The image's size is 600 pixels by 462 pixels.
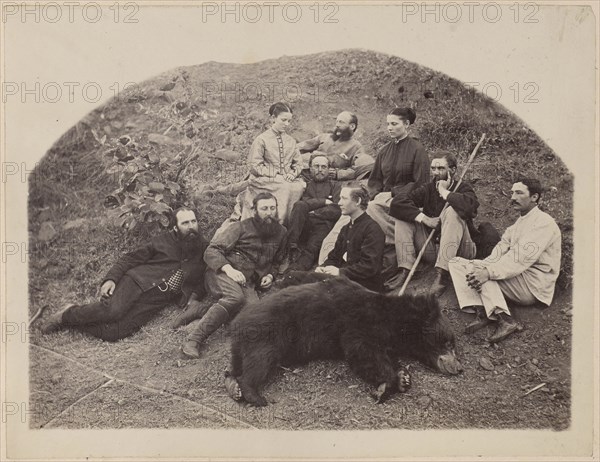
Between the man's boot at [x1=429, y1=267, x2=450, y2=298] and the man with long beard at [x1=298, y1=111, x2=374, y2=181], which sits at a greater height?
the man with long beard at [x1=298, y1=111, x2=374, y2=181]

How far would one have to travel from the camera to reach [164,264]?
27.6ft

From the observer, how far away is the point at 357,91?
8.55 meters

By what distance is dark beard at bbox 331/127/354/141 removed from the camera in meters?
8.47

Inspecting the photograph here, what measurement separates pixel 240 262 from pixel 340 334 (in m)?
1.26

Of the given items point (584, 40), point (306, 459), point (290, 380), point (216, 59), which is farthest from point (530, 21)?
point (306, 459)

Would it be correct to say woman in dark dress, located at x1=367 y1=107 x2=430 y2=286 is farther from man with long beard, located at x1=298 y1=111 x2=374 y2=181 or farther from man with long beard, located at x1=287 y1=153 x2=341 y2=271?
man with long beard, located at x1=287 y1=153 x2=341 y2=271

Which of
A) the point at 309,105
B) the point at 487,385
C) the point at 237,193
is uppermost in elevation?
the point at 309,105

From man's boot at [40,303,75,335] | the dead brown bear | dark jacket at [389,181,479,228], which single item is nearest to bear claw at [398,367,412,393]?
the dead brown bear

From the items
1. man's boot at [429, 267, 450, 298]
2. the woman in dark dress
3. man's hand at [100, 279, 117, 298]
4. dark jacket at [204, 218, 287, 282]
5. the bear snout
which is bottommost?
the bear snout

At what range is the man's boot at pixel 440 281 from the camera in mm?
8156

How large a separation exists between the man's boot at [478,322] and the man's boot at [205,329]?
2388 mm

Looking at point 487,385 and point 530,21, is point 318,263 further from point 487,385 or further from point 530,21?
point 530,21

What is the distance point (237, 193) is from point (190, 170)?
545 mm

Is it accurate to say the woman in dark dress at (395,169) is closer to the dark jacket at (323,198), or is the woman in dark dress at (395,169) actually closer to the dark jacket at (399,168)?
the dark jacket at (399,168)
